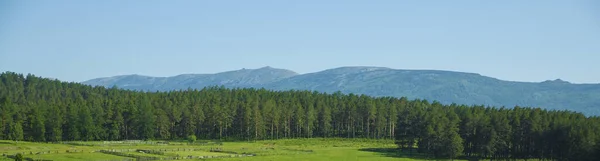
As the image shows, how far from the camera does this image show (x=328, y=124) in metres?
165

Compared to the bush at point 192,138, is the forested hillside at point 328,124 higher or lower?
higher

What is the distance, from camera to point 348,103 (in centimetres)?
17512

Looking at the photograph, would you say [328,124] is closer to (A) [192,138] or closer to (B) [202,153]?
(A) [192,138]

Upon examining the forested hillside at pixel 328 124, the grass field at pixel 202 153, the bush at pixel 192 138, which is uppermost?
the forested hillside at pixel 328 124

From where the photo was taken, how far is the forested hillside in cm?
11557

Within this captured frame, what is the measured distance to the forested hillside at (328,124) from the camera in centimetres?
11557

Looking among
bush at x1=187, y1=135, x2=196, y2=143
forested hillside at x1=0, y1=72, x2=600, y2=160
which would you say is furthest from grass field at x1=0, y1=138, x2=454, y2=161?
bush at x1=187, y1=135, x2=196, y2=143

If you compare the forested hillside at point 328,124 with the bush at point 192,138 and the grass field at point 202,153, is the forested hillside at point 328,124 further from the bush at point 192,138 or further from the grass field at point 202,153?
the bush at point 192,138

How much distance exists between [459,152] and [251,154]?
135ft

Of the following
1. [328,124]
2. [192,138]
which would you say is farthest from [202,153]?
[328,124]

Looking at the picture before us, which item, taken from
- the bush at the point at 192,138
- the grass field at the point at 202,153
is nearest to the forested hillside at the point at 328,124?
the grass field at the point at 202,153

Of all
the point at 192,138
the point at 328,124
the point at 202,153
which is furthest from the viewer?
the point at 328,124

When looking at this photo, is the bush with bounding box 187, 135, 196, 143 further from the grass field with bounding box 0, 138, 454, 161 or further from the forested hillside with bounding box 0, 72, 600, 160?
the grass field with bounding box 0, 138, 454, 161

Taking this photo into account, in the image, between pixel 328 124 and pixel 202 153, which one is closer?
pixel 202 153
